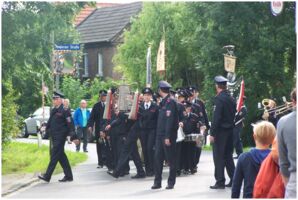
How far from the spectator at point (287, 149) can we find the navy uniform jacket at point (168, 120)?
7407 millimetres

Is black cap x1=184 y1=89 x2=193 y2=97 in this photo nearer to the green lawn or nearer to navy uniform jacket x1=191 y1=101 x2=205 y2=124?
navy uniform jacket x1=191 y1=101 x2=205 y2=124

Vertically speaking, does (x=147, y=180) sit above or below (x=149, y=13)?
below

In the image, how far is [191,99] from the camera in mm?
20188

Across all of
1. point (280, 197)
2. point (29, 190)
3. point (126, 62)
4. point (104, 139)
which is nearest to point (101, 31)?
point (126, 62)

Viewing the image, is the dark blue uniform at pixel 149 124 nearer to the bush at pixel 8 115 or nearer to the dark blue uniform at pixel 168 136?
the dark blue uniform at pixel 168 136

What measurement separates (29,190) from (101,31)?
47.8 m

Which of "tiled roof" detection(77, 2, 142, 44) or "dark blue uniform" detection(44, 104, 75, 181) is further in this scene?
"tiled roof" detection(77, 2, 142, 44)

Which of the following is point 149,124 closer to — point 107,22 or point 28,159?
point 28,159

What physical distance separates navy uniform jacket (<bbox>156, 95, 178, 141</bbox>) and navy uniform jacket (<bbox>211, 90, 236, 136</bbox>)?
67cm

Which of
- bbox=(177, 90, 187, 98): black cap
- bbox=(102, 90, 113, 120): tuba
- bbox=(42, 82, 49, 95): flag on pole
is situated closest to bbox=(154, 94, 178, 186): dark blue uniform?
bbox=(177, 90, 187, 98): black cap

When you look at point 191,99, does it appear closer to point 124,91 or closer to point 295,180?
point 124,91

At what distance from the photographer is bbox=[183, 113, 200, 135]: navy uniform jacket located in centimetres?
1978

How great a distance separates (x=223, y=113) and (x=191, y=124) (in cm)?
379

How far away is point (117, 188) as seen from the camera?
16.7m
